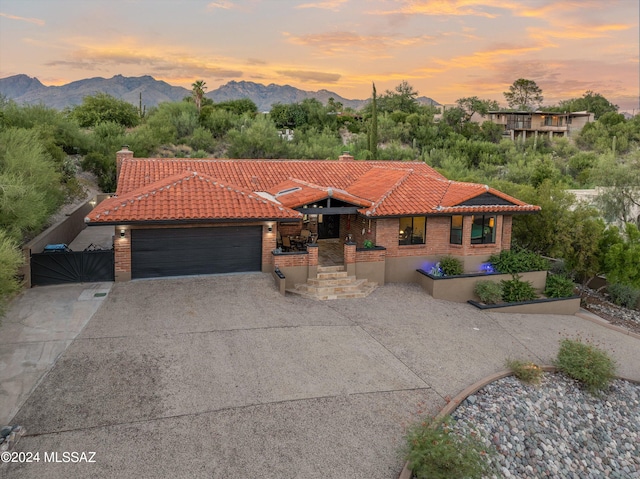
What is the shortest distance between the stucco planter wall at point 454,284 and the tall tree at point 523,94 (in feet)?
348

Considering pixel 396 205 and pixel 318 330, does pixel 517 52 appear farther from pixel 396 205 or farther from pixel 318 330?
pixel 318 330

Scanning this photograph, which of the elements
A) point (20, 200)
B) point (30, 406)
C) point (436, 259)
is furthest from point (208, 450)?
point (436, 259)

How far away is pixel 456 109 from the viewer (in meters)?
76.9

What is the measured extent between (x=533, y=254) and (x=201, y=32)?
97.0 ft

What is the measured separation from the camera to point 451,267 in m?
18.2

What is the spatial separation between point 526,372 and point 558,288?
9.33 metres

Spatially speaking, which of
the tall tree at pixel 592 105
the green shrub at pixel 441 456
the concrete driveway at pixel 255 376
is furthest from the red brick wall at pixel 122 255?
the tall tree at pixel 592 105

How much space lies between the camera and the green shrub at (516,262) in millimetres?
18984

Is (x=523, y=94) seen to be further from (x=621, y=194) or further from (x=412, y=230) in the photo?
(x=412, y=230)

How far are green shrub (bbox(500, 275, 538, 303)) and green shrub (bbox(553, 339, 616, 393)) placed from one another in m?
5.60

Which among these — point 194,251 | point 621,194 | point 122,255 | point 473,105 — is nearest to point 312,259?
point 194,251

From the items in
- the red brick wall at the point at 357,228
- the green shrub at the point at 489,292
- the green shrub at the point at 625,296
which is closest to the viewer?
the green shrub at the point at 489,292

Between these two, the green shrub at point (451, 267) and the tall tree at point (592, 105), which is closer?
the green shrub at point (451, 267)

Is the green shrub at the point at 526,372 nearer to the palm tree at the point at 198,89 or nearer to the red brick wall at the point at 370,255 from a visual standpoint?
the red brick wall at the point at 370,255
